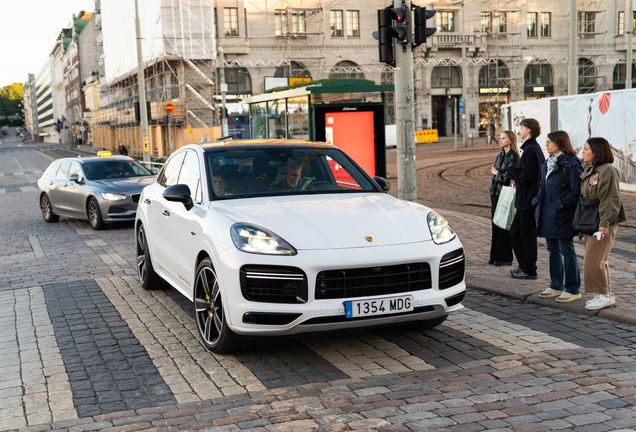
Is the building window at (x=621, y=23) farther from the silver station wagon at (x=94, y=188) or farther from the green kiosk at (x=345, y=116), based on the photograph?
the silver station wagon at (x=94, y=188)

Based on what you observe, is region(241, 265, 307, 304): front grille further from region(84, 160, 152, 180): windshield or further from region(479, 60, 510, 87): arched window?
region(479, 60, 510, 87): arched window

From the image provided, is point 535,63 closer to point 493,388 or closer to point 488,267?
point 488,267

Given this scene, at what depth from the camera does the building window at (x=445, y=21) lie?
60.1m

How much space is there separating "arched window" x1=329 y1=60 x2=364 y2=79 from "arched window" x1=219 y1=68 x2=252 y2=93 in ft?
22.5

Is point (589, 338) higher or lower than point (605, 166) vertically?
lower

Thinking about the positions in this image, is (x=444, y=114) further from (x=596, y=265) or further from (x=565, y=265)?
(x=596, y=265)

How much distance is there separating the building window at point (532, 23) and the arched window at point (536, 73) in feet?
8.67

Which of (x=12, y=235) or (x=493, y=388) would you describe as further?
(x=12, y=235)

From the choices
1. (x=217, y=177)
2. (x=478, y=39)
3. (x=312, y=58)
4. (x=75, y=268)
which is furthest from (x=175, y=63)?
(x=217, y=177)

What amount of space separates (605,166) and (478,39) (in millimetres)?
56630

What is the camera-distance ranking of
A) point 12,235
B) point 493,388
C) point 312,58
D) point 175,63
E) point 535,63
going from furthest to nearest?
1. point 535,63
2. point 312,58
3. point 175,63
4. point 12,235
5. point 493,388

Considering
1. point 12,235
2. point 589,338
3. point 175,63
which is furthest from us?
point 175,63

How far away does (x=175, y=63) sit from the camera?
137 feet

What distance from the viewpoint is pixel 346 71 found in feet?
189
